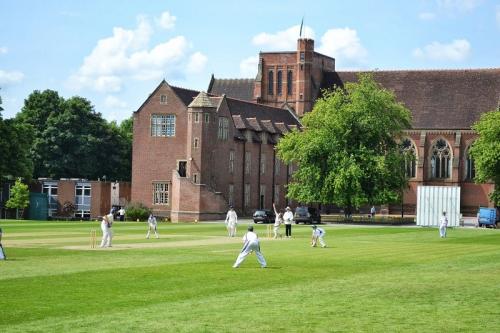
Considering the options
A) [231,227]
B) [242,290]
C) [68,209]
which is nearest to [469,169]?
[68,209]

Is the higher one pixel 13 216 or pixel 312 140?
pixel 312 140

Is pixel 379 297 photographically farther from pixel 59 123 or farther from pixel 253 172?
pixel 59 123

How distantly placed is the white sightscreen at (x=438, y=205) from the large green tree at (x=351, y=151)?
419cm

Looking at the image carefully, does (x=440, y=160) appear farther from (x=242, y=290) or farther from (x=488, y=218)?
(x=242, y=290)

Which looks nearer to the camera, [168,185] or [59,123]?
[168,185]

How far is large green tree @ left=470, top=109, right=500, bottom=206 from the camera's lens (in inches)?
3474

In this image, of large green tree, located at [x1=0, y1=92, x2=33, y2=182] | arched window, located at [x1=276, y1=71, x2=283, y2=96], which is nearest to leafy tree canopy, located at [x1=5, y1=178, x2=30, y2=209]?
large green tree, located at [x1=0, y1=92, x2=33, y2=182]

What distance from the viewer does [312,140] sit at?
8544 cm

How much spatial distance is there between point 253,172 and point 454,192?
83.6 feet

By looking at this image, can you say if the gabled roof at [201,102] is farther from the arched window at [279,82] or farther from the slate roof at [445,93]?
the arched window at [279,82]

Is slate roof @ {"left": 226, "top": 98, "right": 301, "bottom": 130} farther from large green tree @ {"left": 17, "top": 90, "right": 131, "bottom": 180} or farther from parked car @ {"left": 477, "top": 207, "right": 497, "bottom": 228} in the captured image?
parked car @ {"left": 477, "top": 207, "right": 497, "bottom": 228}

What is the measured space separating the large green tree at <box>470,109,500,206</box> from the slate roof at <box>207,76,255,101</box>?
38217mm

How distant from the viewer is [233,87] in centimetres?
12562

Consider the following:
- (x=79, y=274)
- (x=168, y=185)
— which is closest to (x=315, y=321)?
(x=79, y=274)
